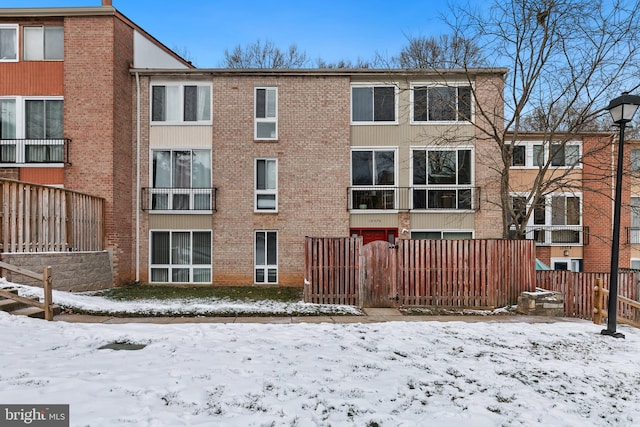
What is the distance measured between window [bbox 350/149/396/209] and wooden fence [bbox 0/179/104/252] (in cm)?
900

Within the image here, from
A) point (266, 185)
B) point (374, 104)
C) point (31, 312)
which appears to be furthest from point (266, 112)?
point (31, 312)

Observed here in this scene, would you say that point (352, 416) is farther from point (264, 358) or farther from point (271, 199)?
point (271, 199)

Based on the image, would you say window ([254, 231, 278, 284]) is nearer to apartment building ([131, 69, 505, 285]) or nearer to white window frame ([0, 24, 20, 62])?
apartment building ([131, 69, 505, 285])

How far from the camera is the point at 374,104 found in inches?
557

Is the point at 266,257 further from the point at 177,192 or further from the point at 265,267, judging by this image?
the point at 177,192

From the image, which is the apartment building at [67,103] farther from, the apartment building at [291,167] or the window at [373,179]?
the window at [373,179]

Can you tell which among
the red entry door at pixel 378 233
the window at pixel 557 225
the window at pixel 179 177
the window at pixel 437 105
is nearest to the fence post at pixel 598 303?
the red entry door at pixel 378 233

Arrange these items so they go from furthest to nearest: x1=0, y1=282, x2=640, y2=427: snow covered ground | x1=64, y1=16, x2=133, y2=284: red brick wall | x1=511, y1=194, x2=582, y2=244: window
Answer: x1=511, y1=194, x2=582, y2=244: window → x1=64, y1=16, x2=133, y2=284: red brick wall → x1=0, y1=282, x2=640, y2=427: snow covered ground

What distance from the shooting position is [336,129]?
548 inches

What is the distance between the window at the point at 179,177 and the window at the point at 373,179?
18.3ft

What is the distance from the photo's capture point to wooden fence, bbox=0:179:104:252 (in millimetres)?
9320

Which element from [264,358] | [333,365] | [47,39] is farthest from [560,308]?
[47,39]

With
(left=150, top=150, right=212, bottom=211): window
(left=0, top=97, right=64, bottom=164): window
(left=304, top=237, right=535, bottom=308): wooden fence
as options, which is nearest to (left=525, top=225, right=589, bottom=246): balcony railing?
(left=304, top=237, right=535, bottom=308): wooden fence

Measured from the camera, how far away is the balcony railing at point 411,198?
45.3 feet
